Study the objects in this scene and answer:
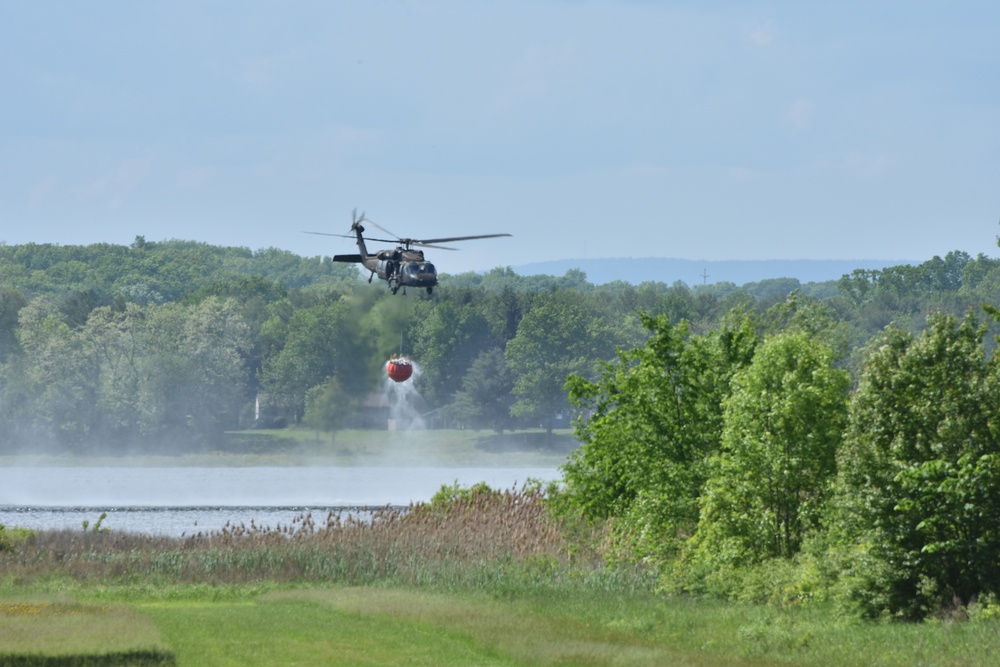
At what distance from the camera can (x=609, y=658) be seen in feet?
75.4

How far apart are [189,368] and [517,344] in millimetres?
29512

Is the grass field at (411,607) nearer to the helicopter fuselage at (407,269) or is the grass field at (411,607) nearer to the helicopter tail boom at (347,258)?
the helicopter fuselage at (407,269)

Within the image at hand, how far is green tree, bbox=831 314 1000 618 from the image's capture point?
24.4 m

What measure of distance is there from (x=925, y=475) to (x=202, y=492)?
6820 centimetres

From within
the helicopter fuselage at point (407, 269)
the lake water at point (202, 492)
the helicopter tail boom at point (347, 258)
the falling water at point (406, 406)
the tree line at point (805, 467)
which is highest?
the helicopter tail boom at point (347, 258)

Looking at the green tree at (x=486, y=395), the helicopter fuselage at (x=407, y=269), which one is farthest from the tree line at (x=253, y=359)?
the helicopter fuselage at (x=407, y=269)

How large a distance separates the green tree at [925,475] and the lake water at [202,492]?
98.0 feet

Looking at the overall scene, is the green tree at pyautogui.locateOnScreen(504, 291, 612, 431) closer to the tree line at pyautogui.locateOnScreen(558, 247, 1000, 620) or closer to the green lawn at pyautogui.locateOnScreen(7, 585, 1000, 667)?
the tree line at pyautogui.locateOnScreen(558, 247, 1000, 620)

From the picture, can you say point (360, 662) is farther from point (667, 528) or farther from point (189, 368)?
point (189, 368)

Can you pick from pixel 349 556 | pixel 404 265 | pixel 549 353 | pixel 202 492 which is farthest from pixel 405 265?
pixel 549 353

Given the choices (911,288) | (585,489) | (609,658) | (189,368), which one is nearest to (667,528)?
(585,489)

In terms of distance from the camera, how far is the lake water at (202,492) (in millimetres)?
64750

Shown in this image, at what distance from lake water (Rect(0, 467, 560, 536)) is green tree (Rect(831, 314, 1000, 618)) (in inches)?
1175

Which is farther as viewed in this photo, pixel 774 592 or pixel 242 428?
pixel 242 428
